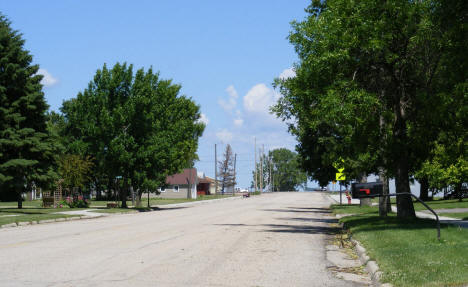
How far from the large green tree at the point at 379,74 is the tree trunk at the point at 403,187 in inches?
1.4

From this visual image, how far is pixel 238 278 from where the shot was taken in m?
9.52

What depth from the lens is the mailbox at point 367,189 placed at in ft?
39.9

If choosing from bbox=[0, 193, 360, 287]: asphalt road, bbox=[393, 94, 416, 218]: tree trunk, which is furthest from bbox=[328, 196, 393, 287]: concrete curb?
bbox=[393, 94, 416, 218]: tree trunk

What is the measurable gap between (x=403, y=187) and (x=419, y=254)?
9.89m

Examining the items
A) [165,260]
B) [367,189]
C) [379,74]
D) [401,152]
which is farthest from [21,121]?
[367,189]

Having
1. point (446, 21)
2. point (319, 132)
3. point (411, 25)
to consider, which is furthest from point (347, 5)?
point (319, 132)

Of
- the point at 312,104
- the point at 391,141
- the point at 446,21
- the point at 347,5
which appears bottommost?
the point at 391,141

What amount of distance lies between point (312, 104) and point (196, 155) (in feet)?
209

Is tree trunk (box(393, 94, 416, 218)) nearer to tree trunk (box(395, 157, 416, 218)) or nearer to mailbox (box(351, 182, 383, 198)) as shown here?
tree trunk (box(395, 157, 416, 218))

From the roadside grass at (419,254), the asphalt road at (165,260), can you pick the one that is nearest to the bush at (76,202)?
the asphalt road at (165,260)

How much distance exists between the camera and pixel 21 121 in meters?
39.4

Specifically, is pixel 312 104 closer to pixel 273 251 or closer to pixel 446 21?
pixel 446 21

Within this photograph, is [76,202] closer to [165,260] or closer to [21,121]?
[21,121]

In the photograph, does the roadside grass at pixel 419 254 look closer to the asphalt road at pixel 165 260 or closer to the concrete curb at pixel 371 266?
the concrete curb at pixel 371 266
